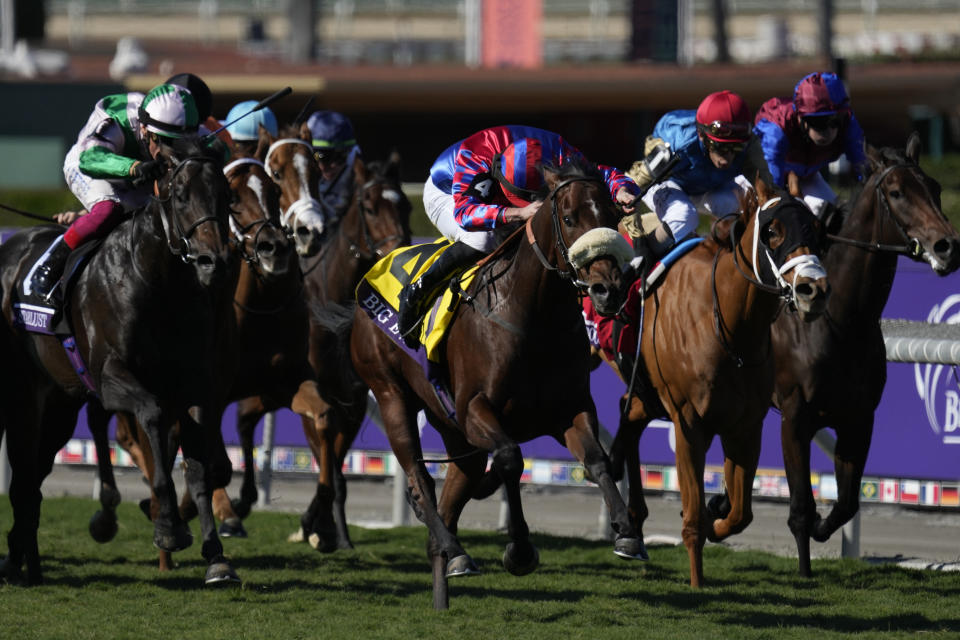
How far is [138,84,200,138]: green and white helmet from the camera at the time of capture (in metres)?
6.59

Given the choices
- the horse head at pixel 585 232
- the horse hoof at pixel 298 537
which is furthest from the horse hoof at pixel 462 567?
the horse hoof at pixel 298 537

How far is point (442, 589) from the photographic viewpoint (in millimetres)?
6402

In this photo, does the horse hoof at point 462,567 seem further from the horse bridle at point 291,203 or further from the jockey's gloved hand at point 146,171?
the horse bridle at point 291,203

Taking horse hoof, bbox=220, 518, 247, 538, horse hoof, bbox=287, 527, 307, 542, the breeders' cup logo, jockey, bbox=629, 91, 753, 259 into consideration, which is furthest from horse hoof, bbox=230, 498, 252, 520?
the breeders' cup logo

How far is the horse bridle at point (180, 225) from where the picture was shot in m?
6.14

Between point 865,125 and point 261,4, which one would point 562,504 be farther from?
point 261,4

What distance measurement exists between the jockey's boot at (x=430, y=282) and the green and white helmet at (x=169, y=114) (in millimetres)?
1174

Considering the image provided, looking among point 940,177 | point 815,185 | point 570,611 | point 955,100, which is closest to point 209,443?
point 570,611

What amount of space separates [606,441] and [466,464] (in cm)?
233

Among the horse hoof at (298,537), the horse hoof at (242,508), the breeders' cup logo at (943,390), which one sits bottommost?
the horse hoof at (298,537)

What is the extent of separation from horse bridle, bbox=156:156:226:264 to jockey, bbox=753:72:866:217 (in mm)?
2671

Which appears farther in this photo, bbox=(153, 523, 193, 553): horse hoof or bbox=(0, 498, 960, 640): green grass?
bbox=(153, 523, 193, 553): horse hoof

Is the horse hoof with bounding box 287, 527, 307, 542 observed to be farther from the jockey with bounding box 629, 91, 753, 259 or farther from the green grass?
the jockey with bounding box 629, 91, 753, 259

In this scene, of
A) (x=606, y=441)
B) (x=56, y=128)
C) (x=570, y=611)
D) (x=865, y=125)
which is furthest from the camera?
(x=865, y=125)
